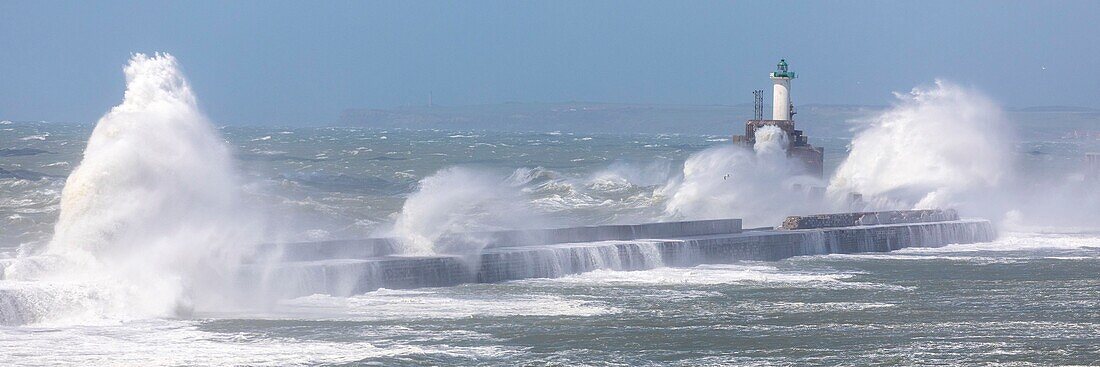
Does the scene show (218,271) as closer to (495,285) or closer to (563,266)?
(495,285)

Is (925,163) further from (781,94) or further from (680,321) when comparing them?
(680,321)

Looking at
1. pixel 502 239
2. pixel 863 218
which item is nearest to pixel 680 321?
pixel 502 239

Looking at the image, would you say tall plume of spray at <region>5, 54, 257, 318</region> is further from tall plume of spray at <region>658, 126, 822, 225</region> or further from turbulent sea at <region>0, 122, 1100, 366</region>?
tall plume of spray at <region>658, 126, 822, 225</region>

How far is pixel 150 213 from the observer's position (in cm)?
1984

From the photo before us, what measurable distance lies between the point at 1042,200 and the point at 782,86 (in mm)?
7368

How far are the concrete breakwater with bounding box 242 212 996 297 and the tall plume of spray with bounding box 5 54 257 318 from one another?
0.79 metres

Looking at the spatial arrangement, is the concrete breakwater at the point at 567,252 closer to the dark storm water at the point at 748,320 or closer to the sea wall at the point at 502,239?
the sea wall at the point at 502,239

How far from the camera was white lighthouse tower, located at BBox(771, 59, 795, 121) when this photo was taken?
4084 centimetres

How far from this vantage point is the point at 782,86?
41125mm

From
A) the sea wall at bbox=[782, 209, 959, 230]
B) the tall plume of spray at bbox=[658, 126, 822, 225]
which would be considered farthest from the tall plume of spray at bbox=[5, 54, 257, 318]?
the tall plume of spray at bbox=[658, 126, 822, 225]

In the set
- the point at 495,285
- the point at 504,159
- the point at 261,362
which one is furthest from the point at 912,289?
the point at 504,159

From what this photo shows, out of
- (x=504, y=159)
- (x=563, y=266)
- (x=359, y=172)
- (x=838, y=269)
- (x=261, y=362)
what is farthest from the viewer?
(x=504, y=159)

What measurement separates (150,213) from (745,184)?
22.1 meters

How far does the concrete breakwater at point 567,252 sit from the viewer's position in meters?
20.5
